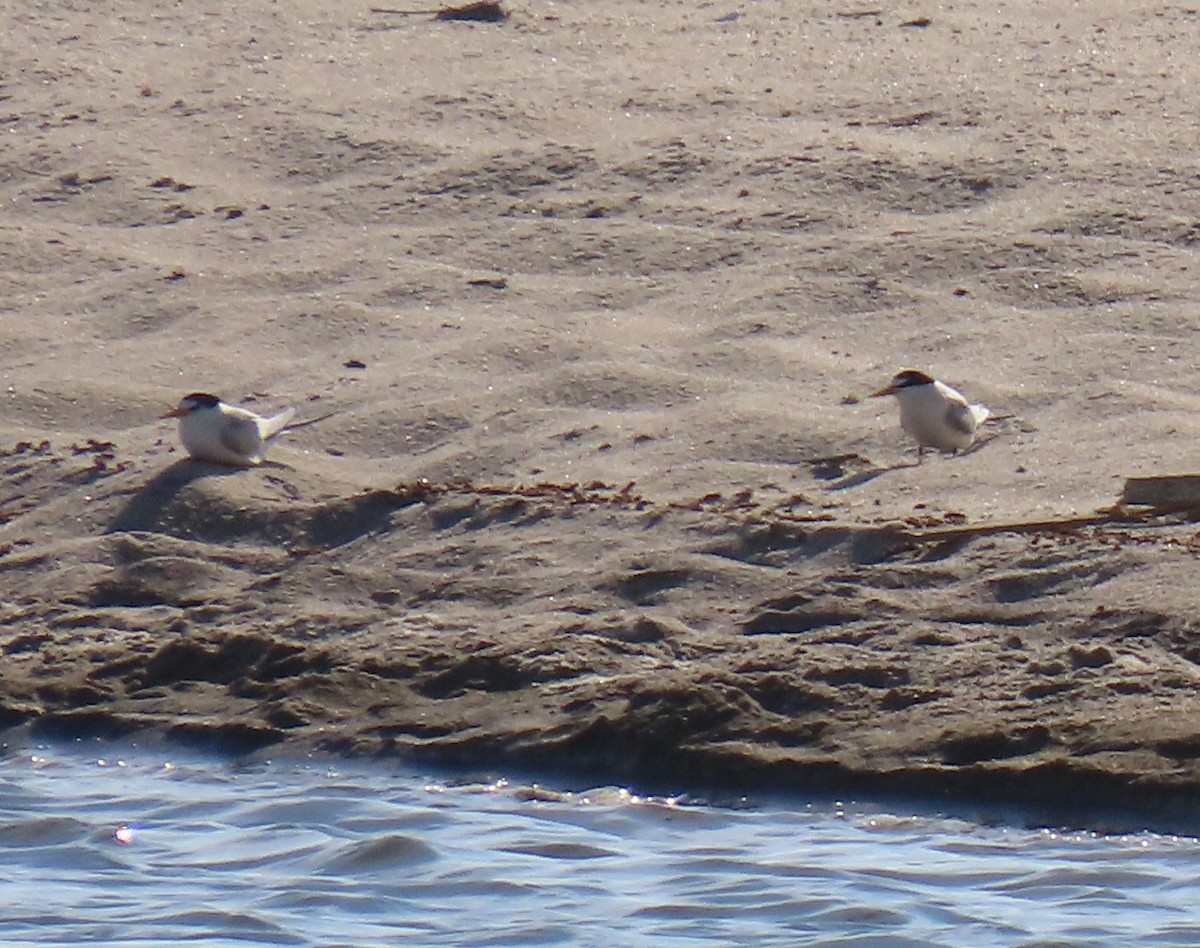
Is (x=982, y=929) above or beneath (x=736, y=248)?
beneath

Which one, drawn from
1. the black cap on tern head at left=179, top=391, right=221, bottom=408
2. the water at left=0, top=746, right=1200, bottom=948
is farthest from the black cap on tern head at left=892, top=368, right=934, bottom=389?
the water at left=0, top=746, right=1200, bottom=948

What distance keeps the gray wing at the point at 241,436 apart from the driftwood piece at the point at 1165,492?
2.20m

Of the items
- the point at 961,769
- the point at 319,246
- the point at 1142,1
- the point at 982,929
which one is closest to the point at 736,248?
the point at 319,246

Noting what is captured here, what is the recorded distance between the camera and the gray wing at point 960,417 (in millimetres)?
6207

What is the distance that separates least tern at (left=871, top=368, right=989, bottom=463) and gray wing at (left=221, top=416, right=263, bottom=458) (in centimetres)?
165

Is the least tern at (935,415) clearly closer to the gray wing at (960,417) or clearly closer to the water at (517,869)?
the gray wing at (960,417)

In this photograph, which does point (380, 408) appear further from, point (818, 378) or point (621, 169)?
point (621, 169)

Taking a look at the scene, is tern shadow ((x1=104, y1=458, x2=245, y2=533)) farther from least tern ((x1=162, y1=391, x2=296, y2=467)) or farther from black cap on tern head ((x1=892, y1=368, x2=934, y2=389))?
black cap on tern head ((x1=892, y1=368, x2=934, y2=389))

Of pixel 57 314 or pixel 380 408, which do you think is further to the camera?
pixel 57 314

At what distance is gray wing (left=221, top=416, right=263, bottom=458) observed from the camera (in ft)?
20.7

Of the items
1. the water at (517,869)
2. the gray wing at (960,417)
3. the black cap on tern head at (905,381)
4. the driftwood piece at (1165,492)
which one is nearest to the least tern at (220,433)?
the water at (517,869)

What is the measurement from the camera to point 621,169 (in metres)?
8.53

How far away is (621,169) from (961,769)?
4.29 meters

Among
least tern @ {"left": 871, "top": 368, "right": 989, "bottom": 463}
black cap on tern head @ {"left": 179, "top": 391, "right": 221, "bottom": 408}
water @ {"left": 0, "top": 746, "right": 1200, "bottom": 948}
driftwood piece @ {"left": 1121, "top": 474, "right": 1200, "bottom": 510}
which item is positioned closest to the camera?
water @ {"left": 0, "top": 746, "right": 1200, "bottom": 948}
